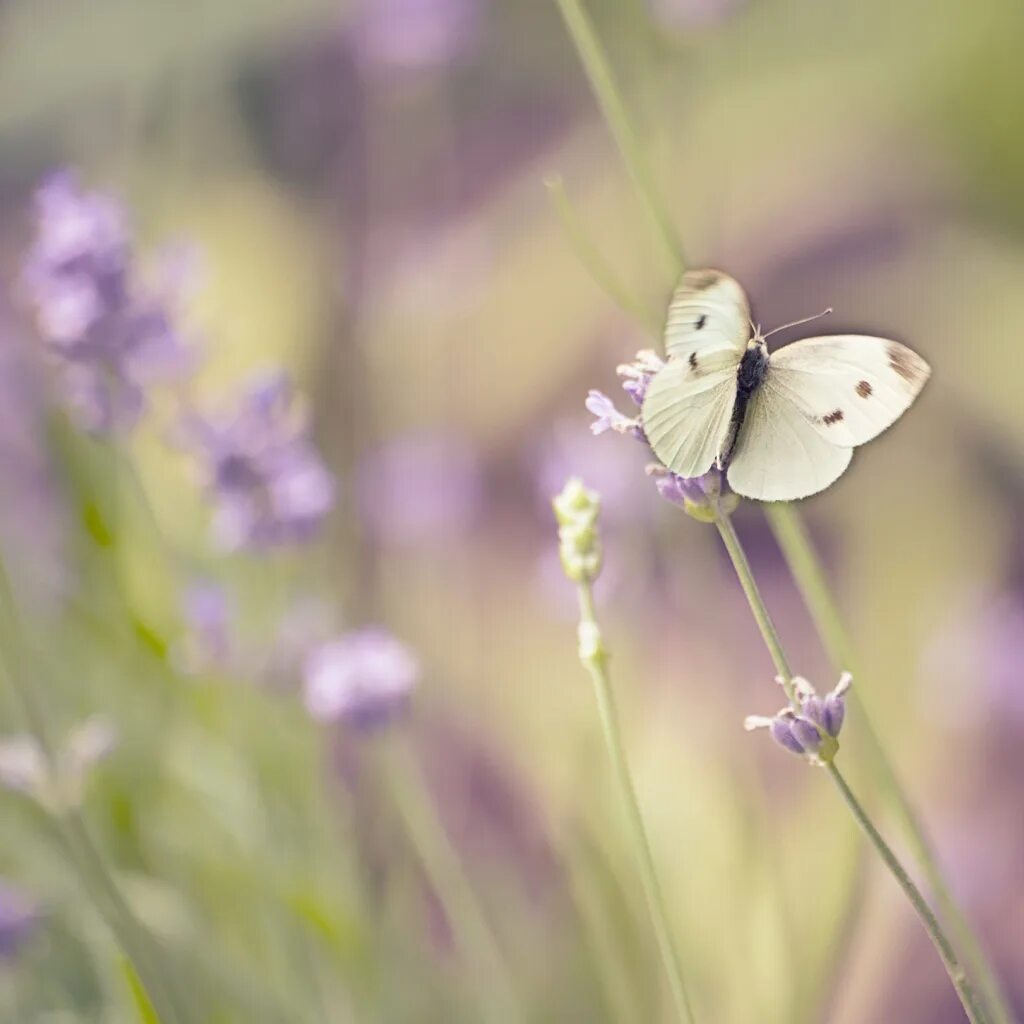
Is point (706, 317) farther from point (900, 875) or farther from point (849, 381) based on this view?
point (900, 875)

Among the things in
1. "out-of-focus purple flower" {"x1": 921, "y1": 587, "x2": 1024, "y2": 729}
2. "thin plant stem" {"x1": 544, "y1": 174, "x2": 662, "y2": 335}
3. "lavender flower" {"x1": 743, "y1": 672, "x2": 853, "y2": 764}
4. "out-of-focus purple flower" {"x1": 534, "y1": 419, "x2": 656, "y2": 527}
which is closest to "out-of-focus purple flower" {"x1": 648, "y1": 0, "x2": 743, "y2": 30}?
"out-of-focus purple flower" {"x1": 534, "y1": 419, "x2": 656, "y2": 527}

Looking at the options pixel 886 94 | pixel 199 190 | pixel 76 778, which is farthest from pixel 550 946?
pixel 199 190

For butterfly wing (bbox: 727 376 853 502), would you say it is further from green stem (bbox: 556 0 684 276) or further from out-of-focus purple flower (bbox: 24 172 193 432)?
out-of-focus purple flower (bbox: 24 172 193 432)

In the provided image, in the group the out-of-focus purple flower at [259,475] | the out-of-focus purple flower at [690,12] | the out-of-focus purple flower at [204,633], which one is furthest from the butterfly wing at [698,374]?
the out-of-focus purple flower at [690,12]

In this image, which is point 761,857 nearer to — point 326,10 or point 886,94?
point 886,94

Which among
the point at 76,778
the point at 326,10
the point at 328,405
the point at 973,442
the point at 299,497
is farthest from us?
the point at 326,10
